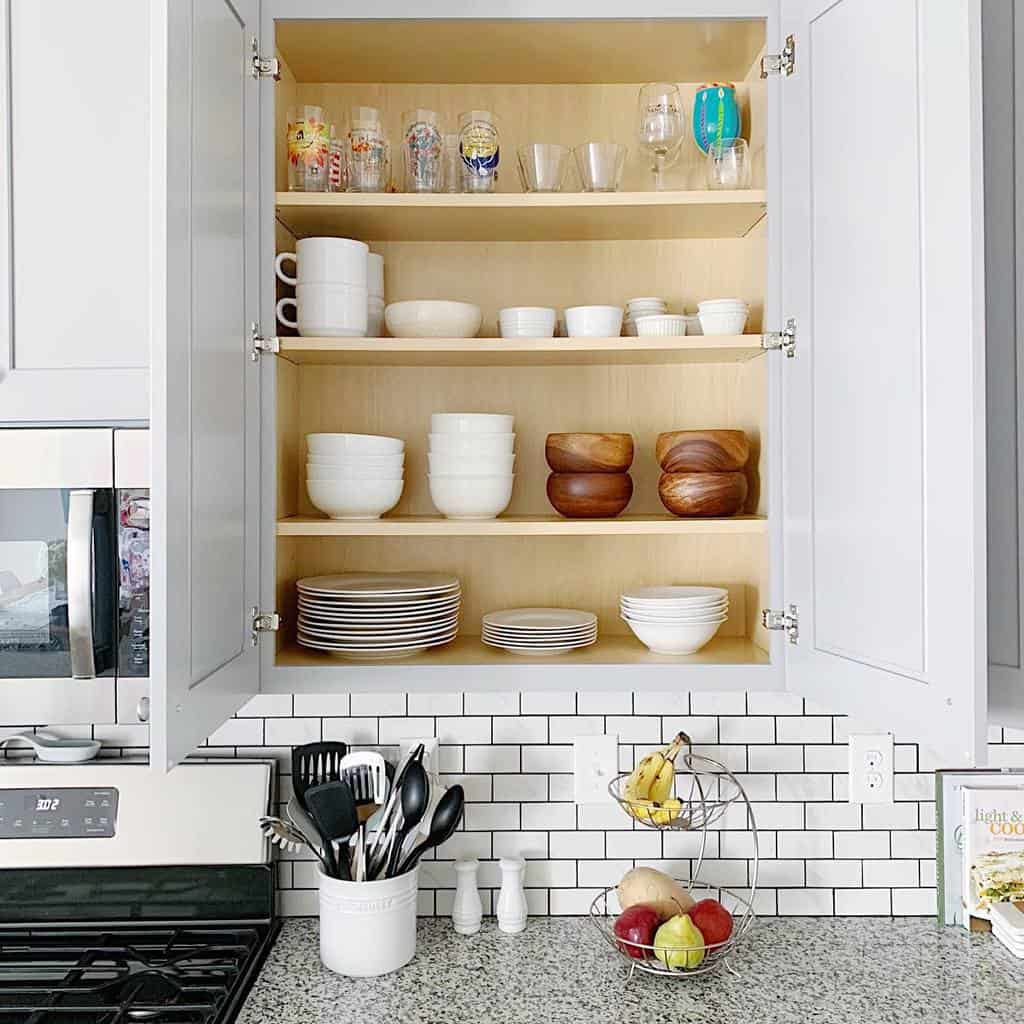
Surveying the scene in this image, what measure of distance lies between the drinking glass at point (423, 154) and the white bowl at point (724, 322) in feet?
1.66

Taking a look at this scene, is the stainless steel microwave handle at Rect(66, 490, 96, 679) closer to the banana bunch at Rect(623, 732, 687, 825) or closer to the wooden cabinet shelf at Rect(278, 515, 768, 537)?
the wooden cabinet shelf at Rect(278, 515, 768, 537)

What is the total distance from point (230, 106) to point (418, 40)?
1.29ft

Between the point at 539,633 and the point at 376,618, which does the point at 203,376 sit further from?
the point at 539,633

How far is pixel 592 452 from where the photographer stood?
1.66 m

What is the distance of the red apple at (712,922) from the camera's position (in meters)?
1.51

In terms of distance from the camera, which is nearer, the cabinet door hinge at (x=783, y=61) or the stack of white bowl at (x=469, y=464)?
the cabinet door hinge at (x=783, y=61)

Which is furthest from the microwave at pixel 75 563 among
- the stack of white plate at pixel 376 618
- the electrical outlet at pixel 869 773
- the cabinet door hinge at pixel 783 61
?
the electrical outlet at pixel 869 773

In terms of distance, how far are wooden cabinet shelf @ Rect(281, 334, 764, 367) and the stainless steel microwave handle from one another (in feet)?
1.24

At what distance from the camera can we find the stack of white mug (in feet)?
5.21

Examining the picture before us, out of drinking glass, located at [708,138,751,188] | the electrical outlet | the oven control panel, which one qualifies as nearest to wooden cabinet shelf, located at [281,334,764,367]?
drinking glass, located at [708,138,751,188]

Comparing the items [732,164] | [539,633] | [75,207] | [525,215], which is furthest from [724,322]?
[75,207]

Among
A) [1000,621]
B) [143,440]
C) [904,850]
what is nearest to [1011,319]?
[1000,621]

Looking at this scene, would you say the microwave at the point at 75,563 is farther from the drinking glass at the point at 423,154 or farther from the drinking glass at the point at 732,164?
the drinking glass at the point at 732,164

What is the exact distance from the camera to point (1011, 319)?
1254 millimetres
